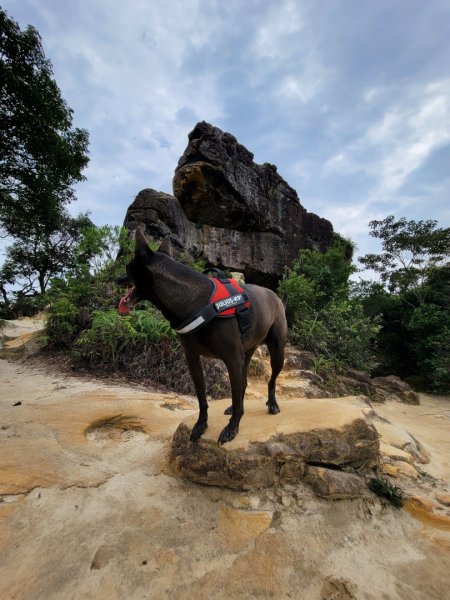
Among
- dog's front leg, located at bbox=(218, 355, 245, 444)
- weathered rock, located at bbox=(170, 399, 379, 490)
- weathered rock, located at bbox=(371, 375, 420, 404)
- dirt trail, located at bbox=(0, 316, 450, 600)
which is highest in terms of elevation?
dog's front leg, located at bbox=(218, 355, 245, 444)

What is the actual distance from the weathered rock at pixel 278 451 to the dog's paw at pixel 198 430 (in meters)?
0.04

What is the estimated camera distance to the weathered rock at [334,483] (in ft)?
6.39

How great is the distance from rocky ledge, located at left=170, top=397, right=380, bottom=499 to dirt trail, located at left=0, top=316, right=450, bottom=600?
81mm

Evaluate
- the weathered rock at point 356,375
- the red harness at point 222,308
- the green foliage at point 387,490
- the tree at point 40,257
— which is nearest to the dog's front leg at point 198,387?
the red harness at point 222,308

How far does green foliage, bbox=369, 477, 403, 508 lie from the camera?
6.41ft

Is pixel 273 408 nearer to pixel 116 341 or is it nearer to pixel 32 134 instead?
pixel 116 341

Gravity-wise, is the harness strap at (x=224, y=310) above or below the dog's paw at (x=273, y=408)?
above

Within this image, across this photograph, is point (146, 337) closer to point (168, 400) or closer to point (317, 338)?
point (168, 400)

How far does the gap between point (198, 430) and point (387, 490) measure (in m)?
1.35

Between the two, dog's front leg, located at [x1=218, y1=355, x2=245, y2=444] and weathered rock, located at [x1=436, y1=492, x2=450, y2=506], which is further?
dog's front leg, located at [x1=218, y1=355, x2=245, y2=444]

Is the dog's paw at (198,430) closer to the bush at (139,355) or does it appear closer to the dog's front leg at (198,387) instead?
the dog's front leg at (198,387)

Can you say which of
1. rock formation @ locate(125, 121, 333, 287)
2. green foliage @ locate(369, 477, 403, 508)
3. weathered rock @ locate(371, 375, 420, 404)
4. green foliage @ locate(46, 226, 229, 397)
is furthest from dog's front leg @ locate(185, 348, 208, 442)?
rock formation @ locate(125, 121, 333, 287)

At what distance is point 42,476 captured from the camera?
1971 mm

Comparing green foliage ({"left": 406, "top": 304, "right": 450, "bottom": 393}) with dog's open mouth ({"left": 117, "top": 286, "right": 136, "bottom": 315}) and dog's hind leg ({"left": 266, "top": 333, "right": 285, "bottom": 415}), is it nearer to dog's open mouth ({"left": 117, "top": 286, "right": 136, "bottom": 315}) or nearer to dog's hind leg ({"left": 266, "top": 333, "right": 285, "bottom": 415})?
dog's hind leg ({"left": 266, "top": 333, "right": 285, "bottom": 415})
